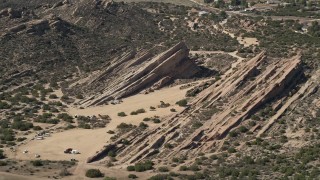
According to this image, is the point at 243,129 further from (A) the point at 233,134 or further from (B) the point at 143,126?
(B) the point at 143,126

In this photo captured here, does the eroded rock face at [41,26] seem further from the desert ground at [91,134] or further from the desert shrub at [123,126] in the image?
the desert shrub at [123,126]

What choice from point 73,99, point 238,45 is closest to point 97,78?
point 73,99

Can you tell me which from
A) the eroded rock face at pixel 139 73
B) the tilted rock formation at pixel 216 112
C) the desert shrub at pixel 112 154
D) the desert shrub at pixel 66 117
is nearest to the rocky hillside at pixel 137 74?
the eroded rock face at pixel 139 73

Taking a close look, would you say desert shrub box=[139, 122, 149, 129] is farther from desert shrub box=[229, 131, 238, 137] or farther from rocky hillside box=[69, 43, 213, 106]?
rocky hillside box=[69, 43, 213, 106]

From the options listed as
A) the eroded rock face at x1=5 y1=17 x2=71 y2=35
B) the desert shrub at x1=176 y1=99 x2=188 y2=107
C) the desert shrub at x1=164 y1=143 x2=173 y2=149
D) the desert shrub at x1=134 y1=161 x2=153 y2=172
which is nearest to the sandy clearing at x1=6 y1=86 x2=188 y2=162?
the desert shrub at x1=176 y1=99 x2=188 y2=107

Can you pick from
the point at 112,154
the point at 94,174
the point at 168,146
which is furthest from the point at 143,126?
the point at 94,174

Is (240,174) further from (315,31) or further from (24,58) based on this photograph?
(315,31)
